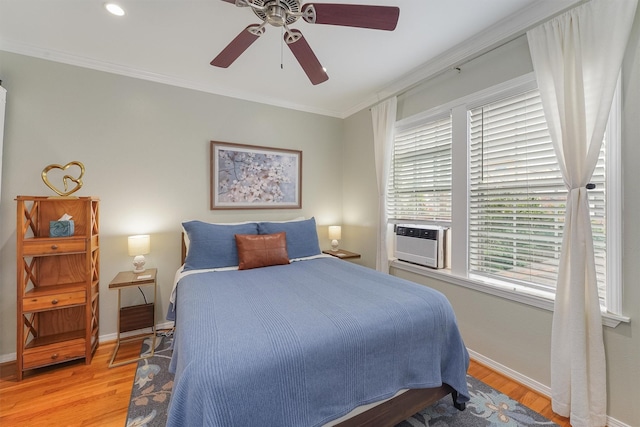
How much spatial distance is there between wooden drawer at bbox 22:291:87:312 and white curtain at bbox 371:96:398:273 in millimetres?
2871

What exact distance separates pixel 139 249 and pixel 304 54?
231 cm

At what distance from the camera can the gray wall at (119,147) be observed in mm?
2320

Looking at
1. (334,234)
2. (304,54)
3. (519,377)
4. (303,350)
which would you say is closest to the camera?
(303,350)

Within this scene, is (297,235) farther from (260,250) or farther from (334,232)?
(334,232)

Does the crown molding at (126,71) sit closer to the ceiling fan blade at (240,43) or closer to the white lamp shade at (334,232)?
the ceiling fan blade at (240,43)

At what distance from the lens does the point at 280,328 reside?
4.27ft

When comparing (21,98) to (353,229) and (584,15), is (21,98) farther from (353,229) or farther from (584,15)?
(584,15)

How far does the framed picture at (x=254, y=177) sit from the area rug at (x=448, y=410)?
1826mm

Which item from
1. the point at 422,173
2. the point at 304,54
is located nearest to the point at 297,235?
the point at 422,173

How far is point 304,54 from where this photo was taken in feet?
5.85

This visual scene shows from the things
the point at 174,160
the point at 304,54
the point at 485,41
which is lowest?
the point at 174,160

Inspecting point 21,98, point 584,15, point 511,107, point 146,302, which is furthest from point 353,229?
point 21,98

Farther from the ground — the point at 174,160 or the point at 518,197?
the point at 174,160

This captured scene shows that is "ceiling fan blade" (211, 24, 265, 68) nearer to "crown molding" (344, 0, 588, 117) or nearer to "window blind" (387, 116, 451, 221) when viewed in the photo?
"crown molding" (344, 0, 588, 117)
